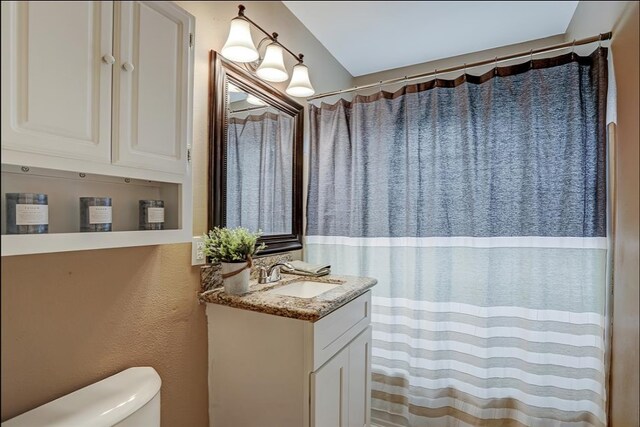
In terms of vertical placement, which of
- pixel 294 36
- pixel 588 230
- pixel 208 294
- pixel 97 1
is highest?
pixel 294 36

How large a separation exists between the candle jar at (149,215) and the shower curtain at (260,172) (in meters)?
0.43

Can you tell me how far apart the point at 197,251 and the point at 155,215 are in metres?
0.31

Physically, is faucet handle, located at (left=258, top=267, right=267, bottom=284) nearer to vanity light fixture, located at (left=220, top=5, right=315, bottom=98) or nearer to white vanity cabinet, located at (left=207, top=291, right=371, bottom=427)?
white vanity cabinet, located at (left=207, top=291, right=371, bottom=427)

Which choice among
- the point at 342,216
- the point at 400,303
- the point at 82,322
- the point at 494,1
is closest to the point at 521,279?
the point at 400,303

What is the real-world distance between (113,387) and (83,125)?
2.30ft

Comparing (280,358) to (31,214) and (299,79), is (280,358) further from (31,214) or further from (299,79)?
(299,79)

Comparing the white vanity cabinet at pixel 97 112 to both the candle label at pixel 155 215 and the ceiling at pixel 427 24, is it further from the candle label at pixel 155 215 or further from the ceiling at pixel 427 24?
the ceiling at pixel 427 24

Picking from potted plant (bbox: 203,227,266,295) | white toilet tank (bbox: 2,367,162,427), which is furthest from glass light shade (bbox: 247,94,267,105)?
white toilet tank (bbox: 2,367,162,427)

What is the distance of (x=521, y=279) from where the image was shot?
147 cm

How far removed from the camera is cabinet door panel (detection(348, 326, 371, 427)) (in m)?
1.35

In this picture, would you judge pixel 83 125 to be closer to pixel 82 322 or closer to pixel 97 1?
pixel 97 1

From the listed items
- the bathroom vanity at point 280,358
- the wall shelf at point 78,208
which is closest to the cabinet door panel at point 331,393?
the bathroom vanity at point 280,358

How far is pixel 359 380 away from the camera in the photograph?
4.65 ft

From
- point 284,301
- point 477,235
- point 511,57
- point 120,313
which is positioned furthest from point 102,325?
point 511,57
